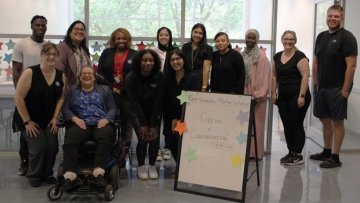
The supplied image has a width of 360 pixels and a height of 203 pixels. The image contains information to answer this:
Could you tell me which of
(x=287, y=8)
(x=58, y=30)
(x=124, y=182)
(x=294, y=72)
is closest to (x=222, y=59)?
(x=294, y=72)

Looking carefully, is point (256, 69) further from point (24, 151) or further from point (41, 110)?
point (24, 151)

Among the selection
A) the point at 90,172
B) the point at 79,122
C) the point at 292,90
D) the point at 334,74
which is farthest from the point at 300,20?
the point at 90,172

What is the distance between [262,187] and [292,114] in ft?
3.17

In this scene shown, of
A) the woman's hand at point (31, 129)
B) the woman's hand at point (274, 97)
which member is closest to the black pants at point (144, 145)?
the woman's hand at point (31, 129)

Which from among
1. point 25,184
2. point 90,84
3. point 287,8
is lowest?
point 25,184

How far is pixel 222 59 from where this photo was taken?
13.2 feet

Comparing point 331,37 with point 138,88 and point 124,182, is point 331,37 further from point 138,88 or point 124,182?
point 124,182

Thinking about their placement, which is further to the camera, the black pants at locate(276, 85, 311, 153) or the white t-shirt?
the black pants at locate(276, 85, 311, 153)

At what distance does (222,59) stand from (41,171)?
6.27 feet

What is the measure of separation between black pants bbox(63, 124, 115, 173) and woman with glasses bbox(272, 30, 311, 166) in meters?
1.79

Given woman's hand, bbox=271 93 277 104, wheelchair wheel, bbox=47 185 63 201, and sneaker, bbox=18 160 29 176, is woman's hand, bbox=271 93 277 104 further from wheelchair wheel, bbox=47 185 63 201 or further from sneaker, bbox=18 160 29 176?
sneaker, bbox=18 160 29 176

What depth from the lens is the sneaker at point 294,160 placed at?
14.2 ft

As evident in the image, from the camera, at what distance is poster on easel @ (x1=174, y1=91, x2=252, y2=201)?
3.21m

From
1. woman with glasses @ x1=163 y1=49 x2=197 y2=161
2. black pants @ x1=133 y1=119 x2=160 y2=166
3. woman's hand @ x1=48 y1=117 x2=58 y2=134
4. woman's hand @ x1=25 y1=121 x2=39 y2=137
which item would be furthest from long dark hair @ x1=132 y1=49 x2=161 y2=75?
woman's hand @ x1=25 y1=121 x2=39 y2=137
